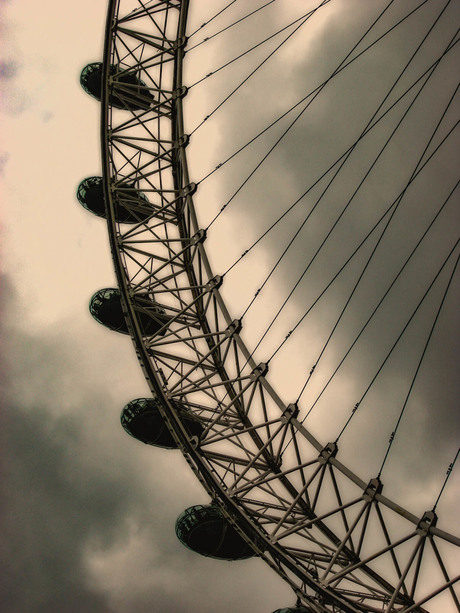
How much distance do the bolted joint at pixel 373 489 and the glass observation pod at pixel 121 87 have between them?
13585mm

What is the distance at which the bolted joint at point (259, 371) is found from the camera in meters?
18.2

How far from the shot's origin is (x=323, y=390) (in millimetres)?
16688

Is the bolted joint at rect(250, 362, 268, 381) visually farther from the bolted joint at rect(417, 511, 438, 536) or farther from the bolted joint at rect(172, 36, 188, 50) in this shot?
the bolted joint at rect(172, 36, 188, 50)

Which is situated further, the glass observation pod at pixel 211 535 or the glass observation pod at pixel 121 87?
the glass observation pod at pixel 121 87

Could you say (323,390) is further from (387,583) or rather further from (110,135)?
(110,135)

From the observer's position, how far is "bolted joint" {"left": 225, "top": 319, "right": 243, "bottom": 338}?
1912 cm

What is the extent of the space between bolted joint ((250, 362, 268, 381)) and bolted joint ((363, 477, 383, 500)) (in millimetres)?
4271

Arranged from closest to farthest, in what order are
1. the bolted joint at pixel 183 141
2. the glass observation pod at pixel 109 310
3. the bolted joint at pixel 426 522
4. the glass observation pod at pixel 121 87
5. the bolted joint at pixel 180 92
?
the bolted joint at pixel 426 522, the bolted joint at pixel 183 141, the bolted joint at pixel 180 92, the glass observation pod at pixel 121 87, the glass observation pod at pixel 109 310

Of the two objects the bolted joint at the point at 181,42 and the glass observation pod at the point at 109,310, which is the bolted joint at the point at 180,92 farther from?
the glass observation pod at the point at 109,310

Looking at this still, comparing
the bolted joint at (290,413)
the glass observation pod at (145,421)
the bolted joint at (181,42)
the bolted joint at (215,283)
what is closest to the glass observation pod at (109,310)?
the glass observation pod at (145,421)

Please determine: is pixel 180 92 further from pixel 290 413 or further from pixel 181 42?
pixel 290 413

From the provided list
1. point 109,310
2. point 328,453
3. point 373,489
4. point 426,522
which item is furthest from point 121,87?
point 426,522

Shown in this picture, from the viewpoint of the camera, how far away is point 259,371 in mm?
18219

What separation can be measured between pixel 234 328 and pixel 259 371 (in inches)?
62.1
